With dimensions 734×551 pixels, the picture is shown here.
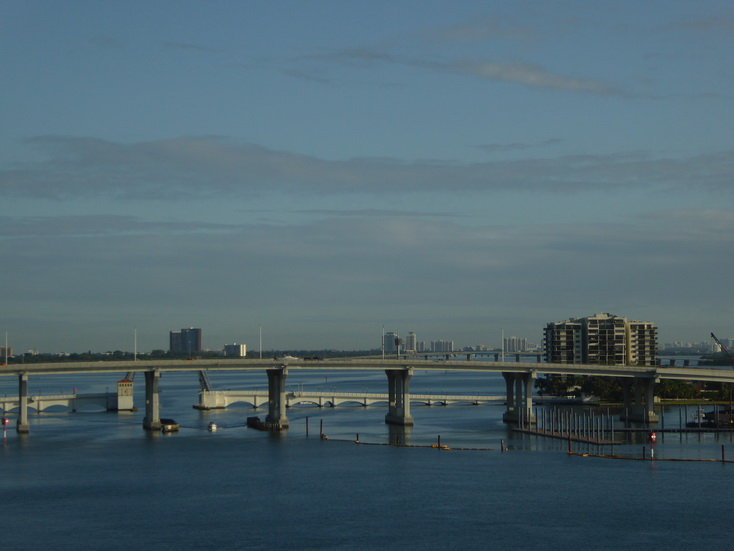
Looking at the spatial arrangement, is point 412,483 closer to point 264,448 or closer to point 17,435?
point 264,448

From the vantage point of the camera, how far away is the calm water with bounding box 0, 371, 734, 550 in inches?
3108

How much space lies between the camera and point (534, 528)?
82.1 meters

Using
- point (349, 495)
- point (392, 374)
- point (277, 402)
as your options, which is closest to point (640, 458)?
point (349, 495)

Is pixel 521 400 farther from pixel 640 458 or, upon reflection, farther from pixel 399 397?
pixel 640 458

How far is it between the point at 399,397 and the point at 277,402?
66.9 ft

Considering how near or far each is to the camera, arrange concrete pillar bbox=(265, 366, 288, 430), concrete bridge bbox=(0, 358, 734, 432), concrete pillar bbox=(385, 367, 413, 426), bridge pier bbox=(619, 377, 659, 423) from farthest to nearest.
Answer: bridge pier bbox=(619, 377, 659, 423) < concrete pillar bbox=(385, 367, 413, 426) < concrete pillar bbox=(265, 366, 288, 430) < concrete bridge bbox=(0, 358, 734, 432)

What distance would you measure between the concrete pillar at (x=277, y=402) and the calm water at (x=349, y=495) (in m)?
11.1

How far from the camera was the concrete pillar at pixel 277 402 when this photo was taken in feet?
516

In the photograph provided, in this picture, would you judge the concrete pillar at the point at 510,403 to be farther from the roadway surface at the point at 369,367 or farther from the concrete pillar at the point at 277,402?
the concrete pillar at the point at 277,402

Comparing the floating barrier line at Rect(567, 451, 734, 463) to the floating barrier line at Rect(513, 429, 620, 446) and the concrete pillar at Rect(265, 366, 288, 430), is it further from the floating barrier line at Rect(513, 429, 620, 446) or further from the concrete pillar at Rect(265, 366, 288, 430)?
the concrete pillar at Rect(265, 366, 288, 430)

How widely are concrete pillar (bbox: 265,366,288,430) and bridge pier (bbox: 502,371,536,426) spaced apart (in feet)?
118

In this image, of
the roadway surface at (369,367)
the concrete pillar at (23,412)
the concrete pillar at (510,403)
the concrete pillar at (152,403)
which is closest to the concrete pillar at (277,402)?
the roadway surface at (369,367)

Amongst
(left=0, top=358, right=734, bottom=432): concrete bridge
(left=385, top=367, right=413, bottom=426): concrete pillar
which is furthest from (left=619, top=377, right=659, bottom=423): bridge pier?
(left=385, top=367, right=413, bottom=426): concrete pillar

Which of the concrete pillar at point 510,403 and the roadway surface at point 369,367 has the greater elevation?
the roadway surface at point 369,367
